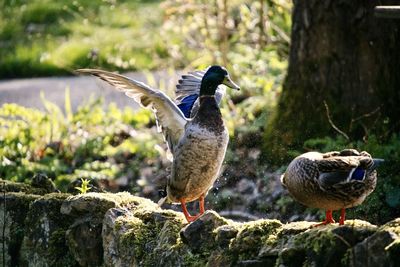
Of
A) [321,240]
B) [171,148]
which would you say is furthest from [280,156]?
[321,240]

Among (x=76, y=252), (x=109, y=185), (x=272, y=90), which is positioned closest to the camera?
(x=76, y=252)

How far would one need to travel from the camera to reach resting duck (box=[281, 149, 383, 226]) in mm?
4898

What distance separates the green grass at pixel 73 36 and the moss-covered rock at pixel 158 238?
19.9 ft

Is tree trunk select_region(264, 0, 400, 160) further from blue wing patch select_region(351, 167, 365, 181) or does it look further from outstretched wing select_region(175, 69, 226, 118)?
blue wing patch select_region(351, 167, 365, 181)

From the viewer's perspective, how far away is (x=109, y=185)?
9.17 m

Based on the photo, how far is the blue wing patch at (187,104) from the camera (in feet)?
22.9

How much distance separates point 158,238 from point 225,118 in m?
4.06

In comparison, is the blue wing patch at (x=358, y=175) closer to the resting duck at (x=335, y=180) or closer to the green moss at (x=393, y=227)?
the resting duck at (x=335, y=180)

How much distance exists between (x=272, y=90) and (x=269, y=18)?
137 centimetres

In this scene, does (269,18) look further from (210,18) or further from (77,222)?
(77,222)

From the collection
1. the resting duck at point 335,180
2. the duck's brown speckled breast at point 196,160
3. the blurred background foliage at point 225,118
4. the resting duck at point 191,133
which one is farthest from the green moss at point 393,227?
the blurred background foliage at point 225,118

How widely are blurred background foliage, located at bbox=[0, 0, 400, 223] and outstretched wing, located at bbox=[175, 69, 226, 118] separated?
2.79 ft

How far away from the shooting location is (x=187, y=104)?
23.3ft

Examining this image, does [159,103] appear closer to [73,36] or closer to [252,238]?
[252,238]
